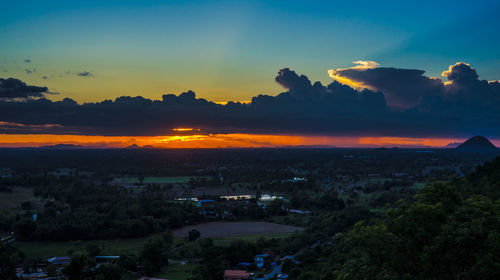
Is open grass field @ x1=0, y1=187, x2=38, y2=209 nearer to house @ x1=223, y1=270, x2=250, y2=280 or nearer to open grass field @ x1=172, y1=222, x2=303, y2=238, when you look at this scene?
open grass field @ x1=172, y1=222, x2=303, y2=238

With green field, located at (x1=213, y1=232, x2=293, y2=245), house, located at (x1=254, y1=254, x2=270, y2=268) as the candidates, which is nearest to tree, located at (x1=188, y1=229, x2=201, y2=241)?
green field, located at (x1=213, y1=232, x2=293, y2=245)

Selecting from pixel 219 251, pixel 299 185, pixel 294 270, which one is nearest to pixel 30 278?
pixel 219 251

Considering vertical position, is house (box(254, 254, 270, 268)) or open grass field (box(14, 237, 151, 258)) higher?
house (box(254, 254, 270, 268))

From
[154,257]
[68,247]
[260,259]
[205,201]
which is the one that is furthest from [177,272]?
[205,201]

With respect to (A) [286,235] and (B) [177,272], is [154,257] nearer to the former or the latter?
(B) [177,272]

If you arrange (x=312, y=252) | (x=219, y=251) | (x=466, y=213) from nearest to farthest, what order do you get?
(x=466, y=213) → (x=312, y=252) → (x=219, y=251)

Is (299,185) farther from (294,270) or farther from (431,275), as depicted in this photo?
(431,275)
